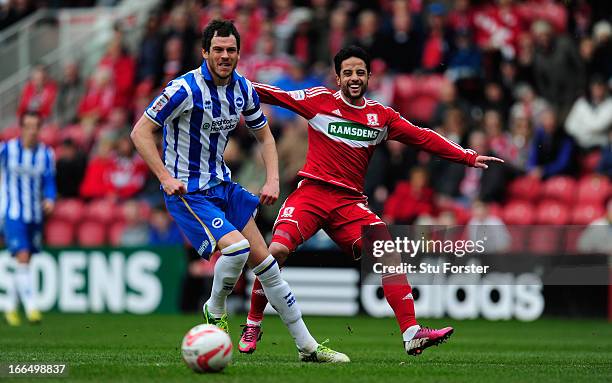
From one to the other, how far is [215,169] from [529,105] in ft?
32.8

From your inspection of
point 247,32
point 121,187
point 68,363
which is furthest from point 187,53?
point 68,363

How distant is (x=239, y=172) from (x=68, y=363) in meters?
10.1

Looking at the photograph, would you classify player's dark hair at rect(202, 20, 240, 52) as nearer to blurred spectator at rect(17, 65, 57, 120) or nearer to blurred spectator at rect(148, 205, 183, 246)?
blurred spectator at rect(148, 205, 183, 246)

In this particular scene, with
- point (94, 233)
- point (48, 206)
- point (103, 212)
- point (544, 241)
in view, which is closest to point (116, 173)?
point (103, 212)

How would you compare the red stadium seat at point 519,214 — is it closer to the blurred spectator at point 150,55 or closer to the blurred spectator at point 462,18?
the blurred spectator at point 462,18

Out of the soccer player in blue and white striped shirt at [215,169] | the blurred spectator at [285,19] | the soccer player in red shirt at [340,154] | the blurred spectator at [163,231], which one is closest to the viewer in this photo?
the soccer player in blue and white striped shirt at [215,169]

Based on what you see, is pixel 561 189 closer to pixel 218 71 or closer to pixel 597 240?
pixel 597 240

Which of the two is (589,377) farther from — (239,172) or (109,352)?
(239,172)

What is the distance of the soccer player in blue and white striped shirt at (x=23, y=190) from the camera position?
52.6ft

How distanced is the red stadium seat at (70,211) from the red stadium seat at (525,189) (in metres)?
7.48

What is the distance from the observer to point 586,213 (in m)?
17.0

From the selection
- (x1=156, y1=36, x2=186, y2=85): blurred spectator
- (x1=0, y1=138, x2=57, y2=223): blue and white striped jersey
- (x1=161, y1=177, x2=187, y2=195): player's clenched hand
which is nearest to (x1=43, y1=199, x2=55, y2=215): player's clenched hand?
(x1=0, y1=138, x2=57, y2=223): blue and white striped jersey

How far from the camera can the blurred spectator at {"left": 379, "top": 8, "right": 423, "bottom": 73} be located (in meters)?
19.4

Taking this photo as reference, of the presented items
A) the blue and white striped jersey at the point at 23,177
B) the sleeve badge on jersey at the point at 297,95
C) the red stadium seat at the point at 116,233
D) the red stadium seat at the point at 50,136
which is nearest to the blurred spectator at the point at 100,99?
the red stadium seat at the point at 50,136
